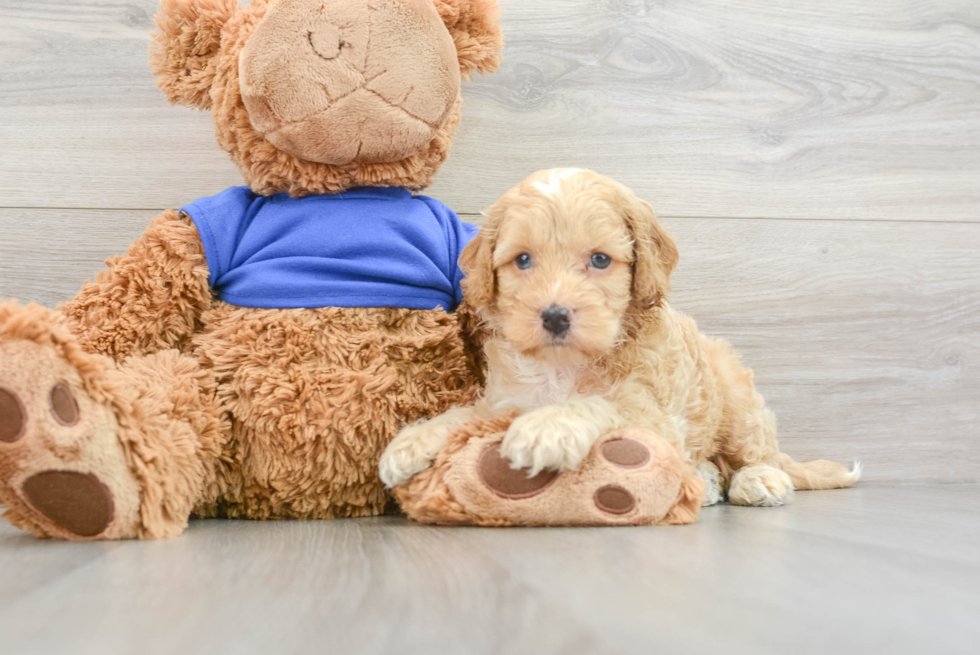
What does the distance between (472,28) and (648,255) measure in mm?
511

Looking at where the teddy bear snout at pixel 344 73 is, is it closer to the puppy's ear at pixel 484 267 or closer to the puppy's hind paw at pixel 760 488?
the puppy's ear at pixel 484 267

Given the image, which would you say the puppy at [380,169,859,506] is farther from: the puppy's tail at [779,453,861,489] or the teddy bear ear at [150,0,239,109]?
the teddy bear ear at [150,0,239,109]

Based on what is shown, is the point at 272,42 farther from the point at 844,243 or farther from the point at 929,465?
the point at 929,465

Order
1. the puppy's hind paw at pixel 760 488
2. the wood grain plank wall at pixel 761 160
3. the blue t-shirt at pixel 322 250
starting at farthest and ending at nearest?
the wood grain plank wall at pixel 761 160, the puppy's hind paw at pixel 760 488, the blue t-shirt at pixel 322 250

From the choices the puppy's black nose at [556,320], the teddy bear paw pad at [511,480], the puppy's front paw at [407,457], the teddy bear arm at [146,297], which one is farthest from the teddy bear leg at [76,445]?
the puppy's black nose at [556,320]

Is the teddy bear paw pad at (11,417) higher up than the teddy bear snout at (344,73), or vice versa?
the teddy bear snout at (344,73)

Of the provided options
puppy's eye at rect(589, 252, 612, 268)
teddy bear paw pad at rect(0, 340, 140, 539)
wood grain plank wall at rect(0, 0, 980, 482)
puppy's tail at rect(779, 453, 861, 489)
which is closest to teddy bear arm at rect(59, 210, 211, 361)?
teddy bear paw pad at rect(0, 340, 140, 539)

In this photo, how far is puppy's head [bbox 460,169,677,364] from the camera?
106 cm

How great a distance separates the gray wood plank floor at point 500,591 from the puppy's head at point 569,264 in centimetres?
26

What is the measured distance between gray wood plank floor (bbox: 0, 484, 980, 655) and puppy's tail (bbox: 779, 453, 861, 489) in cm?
53

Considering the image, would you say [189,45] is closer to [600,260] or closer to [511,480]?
[600,260]

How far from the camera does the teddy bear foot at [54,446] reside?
35.4 inches

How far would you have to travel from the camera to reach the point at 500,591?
70 cm

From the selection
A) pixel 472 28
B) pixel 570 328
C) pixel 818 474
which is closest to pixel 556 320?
pixel 570 328
